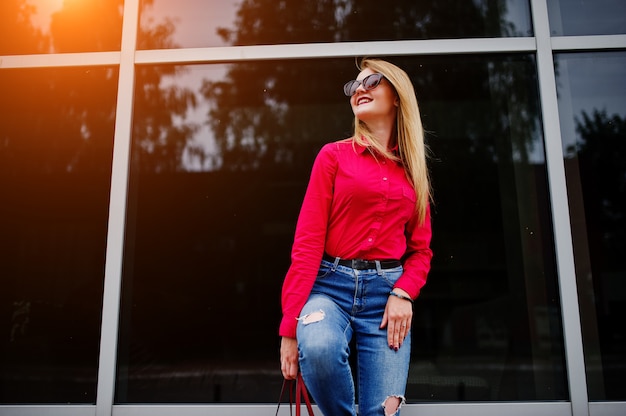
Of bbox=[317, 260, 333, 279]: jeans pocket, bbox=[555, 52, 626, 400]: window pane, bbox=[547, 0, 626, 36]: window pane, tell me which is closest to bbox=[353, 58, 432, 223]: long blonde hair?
bbox=[317, 260, 333, 279]: jeans pocket

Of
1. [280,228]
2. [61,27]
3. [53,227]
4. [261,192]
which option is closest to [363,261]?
[280,228]

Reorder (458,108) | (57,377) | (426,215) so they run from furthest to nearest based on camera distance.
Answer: (458,108) < (57,377) < (426,215)

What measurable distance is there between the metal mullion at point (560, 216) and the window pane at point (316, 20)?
0.27m

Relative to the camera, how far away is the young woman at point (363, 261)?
5.49 feet

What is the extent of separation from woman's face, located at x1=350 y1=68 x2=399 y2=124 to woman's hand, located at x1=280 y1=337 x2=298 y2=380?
1.01 m

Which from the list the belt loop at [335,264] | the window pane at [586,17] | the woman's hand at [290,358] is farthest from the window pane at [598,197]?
the woman's hand at [290,358]

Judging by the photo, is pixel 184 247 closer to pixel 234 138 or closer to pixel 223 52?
pixel 234 138

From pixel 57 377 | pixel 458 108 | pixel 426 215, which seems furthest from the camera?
pixel 458 108

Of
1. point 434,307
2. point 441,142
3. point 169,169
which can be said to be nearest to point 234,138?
point 169,169

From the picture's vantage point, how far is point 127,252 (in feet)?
9.50

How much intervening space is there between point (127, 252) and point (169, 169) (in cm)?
61

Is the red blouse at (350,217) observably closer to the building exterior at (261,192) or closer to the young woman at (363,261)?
the young woman at (363,261)

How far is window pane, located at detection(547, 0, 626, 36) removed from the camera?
296 centimetres

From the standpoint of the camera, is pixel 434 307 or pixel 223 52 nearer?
pixel 434 307
